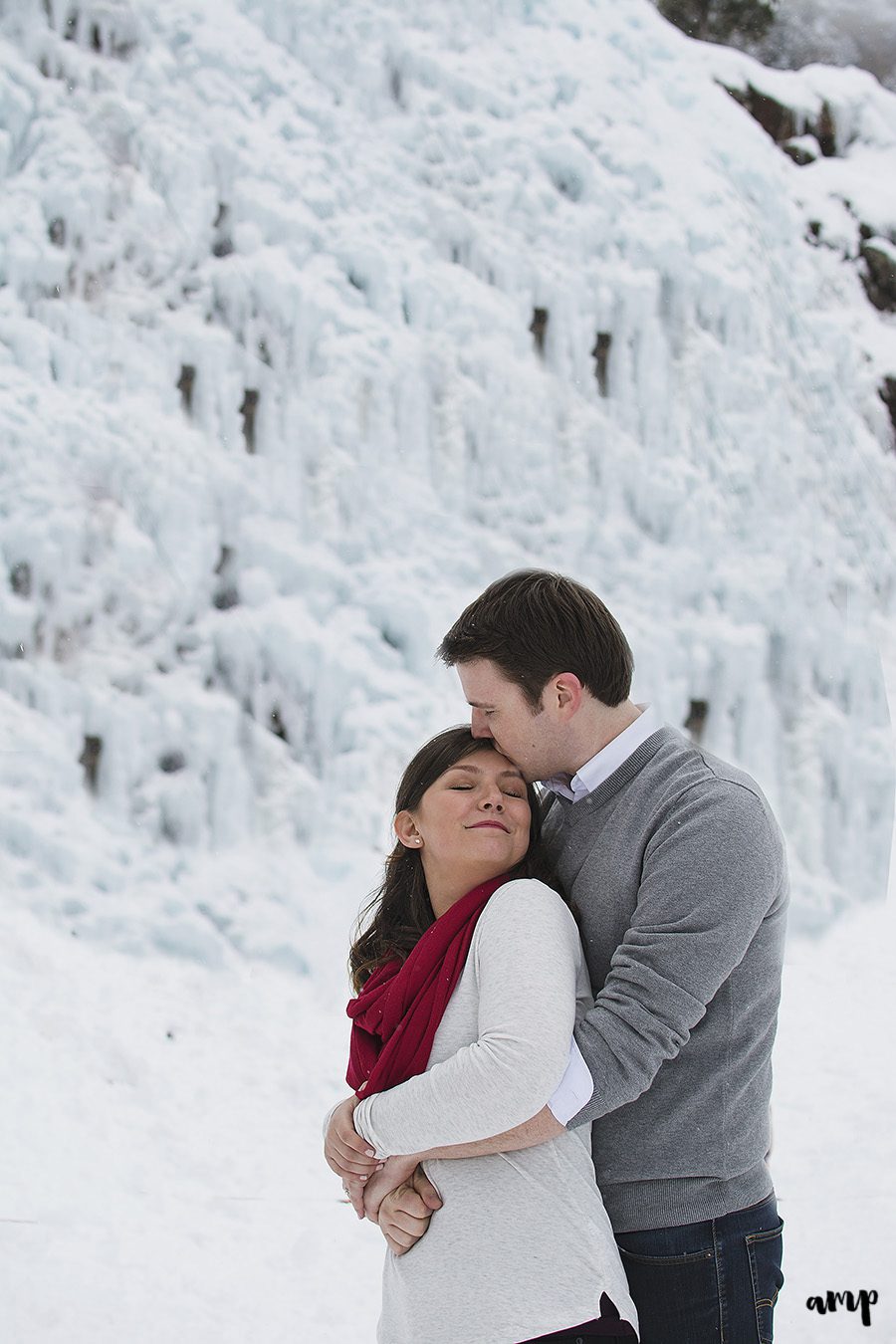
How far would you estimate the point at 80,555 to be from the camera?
9.48 feet

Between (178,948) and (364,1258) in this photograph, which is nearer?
(364,1258)

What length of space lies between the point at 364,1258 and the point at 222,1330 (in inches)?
12.1

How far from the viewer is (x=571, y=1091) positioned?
823 mm

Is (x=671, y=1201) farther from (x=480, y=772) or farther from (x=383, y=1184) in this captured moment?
(x=480, y=772)

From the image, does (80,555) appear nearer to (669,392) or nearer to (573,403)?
(573,403)

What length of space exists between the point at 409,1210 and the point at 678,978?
0.90 feet

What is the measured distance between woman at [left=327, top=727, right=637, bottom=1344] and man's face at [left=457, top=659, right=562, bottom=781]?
0.39ft

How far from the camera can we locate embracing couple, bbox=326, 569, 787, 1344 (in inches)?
32.9

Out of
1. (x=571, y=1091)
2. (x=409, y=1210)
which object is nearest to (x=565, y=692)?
(x=571, y=1091)

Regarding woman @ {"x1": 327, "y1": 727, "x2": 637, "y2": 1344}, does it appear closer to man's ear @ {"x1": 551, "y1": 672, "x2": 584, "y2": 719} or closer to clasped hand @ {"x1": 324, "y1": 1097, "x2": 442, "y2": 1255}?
clasped hand @ {"x1": 324, "y1": 1097, "x2": 442, "y2": 1255}

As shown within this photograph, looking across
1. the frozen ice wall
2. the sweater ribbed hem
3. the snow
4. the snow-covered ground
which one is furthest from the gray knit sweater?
the frozen ice wall

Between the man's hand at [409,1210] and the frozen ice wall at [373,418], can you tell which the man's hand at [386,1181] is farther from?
the frozen ice wall at [373,418]

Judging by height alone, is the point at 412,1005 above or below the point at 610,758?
below

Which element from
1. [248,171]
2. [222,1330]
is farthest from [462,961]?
[248,171]
